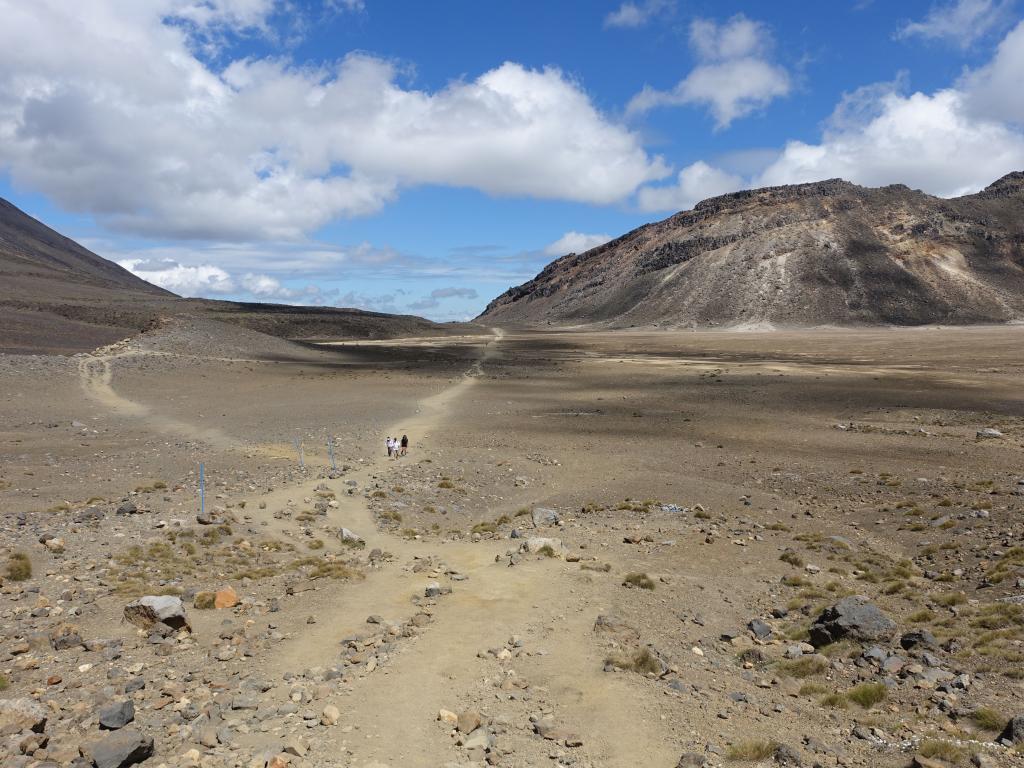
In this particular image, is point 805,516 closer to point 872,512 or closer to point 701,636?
point 872,512

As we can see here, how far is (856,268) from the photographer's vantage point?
16825 cm

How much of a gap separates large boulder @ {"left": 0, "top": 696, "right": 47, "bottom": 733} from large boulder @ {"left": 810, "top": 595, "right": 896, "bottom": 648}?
11.6 metres

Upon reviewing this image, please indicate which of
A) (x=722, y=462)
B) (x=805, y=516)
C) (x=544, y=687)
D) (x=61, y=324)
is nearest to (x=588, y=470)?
(x=722, y=462)

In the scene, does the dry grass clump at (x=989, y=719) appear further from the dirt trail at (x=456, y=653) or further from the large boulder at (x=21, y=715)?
the large boulder at (x=21, y=715)

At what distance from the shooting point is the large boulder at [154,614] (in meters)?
10.9

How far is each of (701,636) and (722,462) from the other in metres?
16.4

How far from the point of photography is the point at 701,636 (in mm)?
11836

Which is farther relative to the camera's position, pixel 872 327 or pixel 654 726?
pixel 872 327

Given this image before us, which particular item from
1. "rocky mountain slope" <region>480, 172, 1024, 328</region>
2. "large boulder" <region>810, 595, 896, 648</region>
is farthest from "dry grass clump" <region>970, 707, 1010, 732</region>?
"rocky mountain slope" <region>480, 172, 1024, 328</region>

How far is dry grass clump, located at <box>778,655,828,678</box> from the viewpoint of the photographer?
408 inches

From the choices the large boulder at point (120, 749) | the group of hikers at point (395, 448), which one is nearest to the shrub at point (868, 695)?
the large boulder at point (120, 749)

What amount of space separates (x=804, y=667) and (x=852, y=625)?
55.6 inches

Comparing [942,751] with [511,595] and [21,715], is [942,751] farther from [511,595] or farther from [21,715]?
[21,715]

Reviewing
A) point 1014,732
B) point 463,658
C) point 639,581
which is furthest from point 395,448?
point 1014,732
